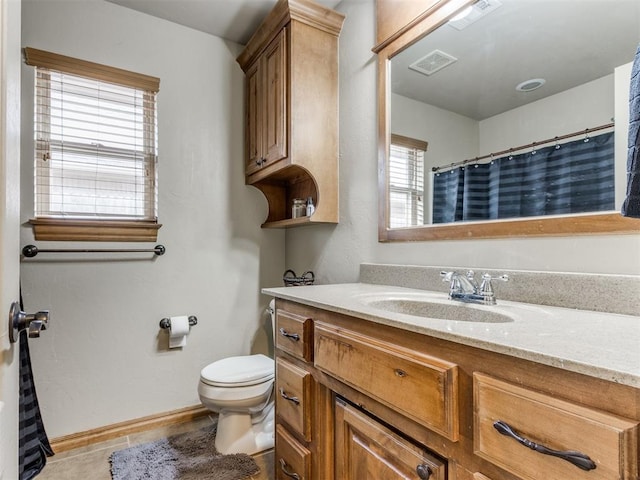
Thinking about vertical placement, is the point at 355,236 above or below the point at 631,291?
above

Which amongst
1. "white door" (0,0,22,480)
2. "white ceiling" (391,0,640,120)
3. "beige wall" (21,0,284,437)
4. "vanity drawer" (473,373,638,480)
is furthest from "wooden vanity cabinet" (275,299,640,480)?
"beige wall" (21,0,284,437)

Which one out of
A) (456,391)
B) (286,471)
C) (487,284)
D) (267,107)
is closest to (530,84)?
(487,284)

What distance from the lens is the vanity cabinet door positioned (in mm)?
814

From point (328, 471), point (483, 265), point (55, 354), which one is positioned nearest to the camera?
point (328, 471)

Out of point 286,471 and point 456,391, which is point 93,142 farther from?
point 456,391

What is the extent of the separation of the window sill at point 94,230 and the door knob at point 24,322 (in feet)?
4.45

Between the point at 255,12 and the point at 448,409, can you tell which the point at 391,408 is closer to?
the point at 448,409

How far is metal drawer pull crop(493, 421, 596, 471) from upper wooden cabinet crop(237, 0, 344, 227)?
1467 mm

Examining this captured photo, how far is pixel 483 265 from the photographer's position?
1.31 metres

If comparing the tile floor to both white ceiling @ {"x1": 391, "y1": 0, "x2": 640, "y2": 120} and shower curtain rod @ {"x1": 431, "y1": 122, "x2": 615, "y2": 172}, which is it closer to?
shower curtain rod @ {"x1": 431, "y1": 122, "x2": 615, "y2": 172}

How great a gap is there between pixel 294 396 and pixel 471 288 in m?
0.77

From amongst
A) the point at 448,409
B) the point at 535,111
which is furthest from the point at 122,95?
the point at 448,409

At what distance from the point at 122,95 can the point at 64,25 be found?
1.43 feet

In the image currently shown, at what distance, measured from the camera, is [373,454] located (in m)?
0.96
